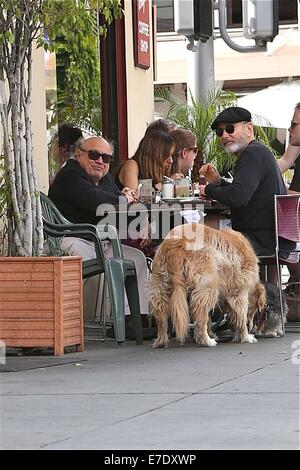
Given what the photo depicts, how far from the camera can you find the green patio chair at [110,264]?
8.84 metres

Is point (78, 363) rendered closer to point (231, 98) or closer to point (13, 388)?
point (13, 388)

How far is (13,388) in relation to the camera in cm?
680

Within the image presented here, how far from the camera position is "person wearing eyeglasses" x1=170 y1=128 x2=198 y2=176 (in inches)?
434

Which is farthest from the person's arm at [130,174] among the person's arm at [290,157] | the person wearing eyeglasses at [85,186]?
the person's arm at [290,157]

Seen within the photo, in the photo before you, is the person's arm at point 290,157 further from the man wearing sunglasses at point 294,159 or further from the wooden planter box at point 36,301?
the wooden planter box at point 36,301

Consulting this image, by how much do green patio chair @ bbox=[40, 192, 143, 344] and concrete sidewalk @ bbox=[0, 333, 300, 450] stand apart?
0.29m

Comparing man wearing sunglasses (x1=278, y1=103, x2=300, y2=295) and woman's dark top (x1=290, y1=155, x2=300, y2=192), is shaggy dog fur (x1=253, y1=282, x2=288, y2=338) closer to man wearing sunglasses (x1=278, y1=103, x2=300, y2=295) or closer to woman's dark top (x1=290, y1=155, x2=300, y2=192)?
man wearing sunglasses (x1=278, y1=103, x2=300, y2=295)

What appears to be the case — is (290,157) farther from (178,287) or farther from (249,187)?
(178,287)

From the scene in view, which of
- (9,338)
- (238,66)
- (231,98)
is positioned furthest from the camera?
(238,66)

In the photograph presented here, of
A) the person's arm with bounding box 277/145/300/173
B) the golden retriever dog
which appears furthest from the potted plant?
the person's arm with bounding box 277/145/300/173

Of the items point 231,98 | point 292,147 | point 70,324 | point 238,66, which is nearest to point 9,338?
point 70,324

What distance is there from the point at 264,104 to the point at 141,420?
44.3 feet

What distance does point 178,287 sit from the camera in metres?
8.46

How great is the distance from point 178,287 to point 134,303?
73cm
